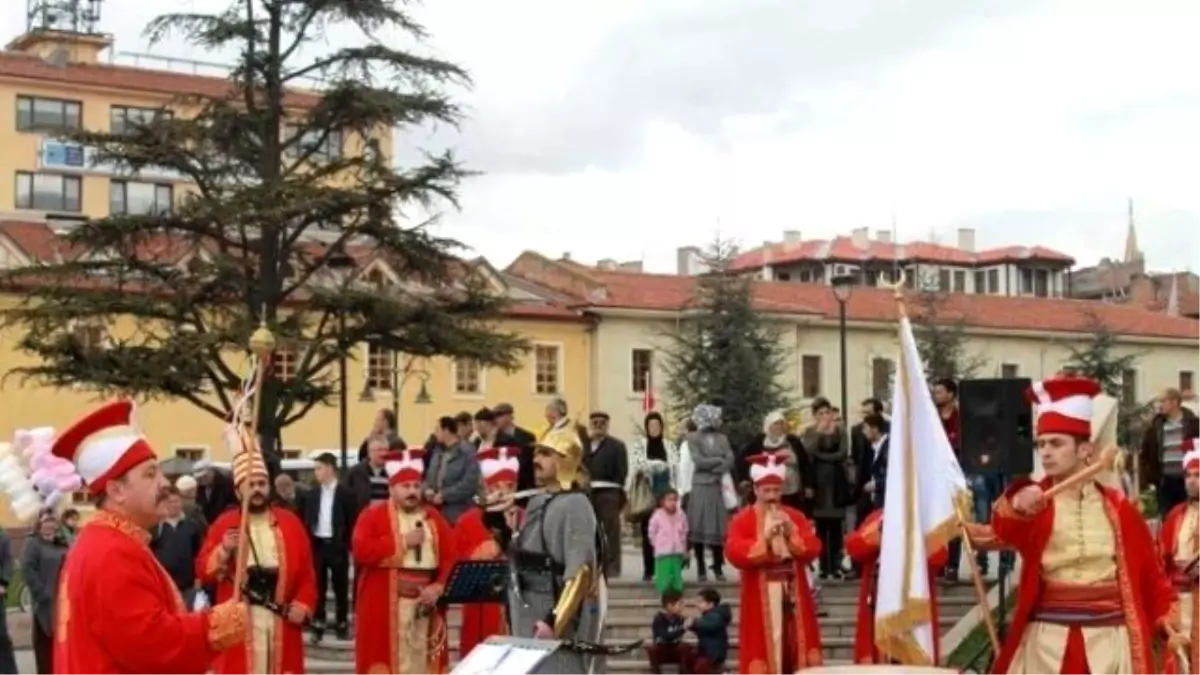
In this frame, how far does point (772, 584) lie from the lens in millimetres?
16297

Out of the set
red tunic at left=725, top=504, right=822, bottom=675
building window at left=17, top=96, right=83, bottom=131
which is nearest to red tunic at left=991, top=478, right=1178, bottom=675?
red tunic at left=725, top=504, right=822, bottom=675

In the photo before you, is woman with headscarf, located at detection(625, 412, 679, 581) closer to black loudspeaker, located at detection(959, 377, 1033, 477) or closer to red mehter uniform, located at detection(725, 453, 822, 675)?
red mehter uniform, located at detection(725, 453, 822, 675)

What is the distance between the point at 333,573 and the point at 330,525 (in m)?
0.71

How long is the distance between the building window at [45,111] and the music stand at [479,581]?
2423 inches

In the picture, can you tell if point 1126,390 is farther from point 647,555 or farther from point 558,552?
point 558,552

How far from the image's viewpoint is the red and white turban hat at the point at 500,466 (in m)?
14.6

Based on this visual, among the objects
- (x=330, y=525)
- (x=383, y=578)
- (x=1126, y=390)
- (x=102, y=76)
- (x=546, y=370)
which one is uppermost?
(x=102, y=76)

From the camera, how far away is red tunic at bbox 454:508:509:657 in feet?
50.1

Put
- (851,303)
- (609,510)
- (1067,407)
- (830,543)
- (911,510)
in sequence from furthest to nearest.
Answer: (851,303) → (830,543) → (609,510) → (911,510) → (1067,407)

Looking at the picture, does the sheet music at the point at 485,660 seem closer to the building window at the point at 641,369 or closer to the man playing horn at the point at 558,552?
the man playing horn at the point at 558,552

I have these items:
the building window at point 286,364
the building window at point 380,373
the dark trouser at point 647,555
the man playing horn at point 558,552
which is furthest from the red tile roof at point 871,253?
the man playing horn at point 558,552

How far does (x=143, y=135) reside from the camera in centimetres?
3169

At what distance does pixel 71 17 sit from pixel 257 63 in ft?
159

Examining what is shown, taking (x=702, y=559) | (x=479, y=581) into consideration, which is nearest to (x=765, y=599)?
(x=479, y=581)
